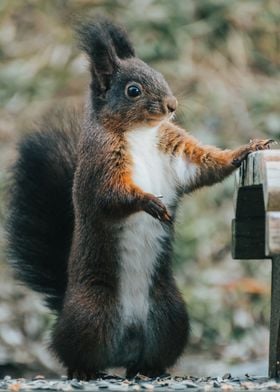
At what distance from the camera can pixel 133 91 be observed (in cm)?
413

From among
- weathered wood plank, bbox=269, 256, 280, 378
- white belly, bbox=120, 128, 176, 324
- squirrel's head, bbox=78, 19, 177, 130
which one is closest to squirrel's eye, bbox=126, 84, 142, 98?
squirrel's head, bbox=78, 19, 177, 130

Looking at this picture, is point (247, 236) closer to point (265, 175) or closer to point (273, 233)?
point (265, 175)

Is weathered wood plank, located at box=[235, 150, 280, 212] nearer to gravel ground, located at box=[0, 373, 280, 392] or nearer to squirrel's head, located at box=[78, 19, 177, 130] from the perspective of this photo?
squirrel's head, located at box=[78, 19, 177, 130]

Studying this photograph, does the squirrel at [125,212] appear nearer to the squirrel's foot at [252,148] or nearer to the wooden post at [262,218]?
the squirrel's foot at [252,148]

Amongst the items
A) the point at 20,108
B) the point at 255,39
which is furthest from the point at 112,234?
the point at 255,39

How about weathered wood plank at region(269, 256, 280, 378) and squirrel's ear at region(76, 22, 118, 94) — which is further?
squirrel's ear at region(76, 22, 118, 94)

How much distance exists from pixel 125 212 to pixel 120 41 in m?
0.72

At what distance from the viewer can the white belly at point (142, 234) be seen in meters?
4.05

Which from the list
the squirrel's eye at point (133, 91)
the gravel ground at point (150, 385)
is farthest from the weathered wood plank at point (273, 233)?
the squirrel's eye at point (133, 91)

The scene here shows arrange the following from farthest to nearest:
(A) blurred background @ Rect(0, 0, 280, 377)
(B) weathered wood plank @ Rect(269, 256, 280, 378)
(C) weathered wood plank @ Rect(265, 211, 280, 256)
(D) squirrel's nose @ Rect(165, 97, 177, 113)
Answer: (A) blurred background @ Rect(0, 0, 280, 377)
(D) squirrel's nose @ Rect(165, 97, 177, 113)
(B) weathered wood plank @ Rect(269, 256, 280, 378)
(C) weathered wood plank @ Rect(265, 211, 280, 256)

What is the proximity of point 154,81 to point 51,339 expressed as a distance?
0.95m

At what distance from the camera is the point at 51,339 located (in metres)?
4.27

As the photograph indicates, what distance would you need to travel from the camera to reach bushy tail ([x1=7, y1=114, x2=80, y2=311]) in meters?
4.58

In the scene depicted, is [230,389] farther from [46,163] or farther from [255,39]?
[255,39]
